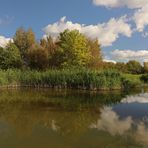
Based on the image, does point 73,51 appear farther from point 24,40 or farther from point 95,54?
point 24,40

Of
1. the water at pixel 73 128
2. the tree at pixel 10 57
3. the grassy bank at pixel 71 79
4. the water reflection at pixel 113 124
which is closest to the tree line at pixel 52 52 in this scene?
the tree at pixel 10 57

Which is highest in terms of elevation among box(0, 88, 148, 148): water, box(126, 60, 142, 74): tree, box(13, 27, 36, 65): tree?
box(13, 27, 36, 65): tree

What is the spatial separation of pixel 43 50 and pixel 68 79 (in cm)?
1441

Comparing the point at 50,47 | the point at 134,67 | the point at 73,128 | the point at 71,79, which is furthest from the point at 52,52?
the point at 73,128

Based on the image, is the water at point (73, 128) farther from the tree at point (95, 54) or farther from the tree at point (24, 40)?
the tree at point (24, 40)

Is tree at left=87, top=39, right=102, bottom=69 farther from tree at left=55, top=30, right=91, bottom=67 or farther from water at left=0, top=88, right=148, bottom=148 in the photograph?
water at left=0, top=88, right=148, bottom=148

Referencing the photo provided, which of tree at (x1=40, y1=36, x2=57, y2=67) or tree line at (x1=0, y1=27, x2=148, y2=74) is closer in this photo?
tree line at (x1=0, y1=27, x2=148, y2=74)

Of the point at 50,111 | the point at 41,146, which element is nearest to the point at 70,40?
the point at 50,111

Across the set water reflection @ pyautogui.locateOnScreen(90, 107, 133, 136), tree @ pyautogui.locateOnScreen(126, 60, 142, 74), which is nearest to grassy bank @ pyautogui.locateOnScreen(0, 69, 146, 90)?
water reflection @ pyautogui.locateOnScreen(90, 107, 133, 136)

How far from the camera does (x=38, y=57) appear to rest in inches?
1620

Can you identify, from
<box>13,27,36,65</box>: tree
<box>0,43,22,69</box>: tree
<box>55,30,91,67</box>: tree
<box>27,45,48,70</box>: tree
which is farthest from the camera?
<box>13,27,36,65</box>: tree

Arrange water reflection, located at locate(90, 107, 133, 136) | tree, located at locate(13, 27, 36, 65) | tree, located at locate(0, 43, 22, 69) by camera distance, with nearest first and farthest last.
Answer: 1. water reflection, located at locate(90, 107, 133, 136)
2. tree, located at locate(0, 43, 22, 69)
3. tree, located at locate(13, 27, 36, 65)

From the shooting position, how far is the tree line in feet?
118

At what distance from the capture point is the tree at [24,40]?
142 feet
